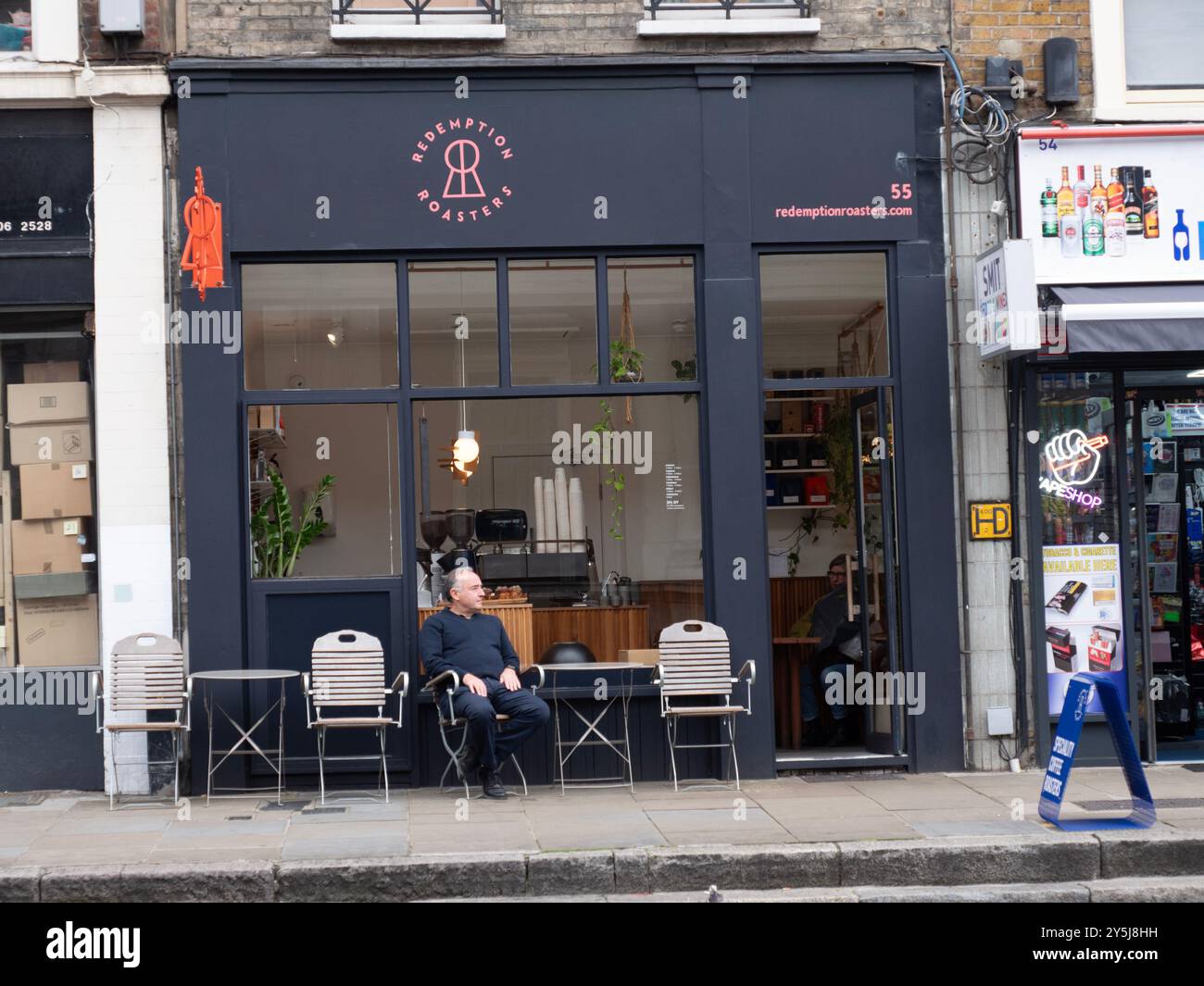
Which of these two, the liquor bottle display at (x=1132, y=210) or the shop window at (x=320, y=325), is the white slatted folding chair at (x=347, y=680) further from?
the liquor bottle display at (x=1132, y=210)

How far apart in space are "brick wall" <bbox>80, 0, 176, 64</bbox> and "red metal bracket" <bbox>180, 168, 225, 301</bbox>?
871mm

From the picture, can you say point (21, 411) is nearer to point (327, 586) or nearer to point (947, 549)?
point (327, 586)

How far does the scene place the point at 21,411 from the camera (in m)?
10.3

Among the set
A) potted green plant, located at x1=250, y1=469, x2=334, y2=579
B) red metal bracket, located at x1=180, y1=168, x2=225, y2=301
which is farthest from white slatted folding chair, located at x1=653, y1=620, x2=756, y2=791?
red metal bracket, located at x1=180, y1=168, x2=225, y2=301

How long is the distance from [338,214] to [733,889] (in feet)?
17.3

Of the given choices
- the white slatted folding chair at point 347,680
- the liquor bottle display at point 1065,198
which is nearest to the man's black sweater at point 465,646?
the white slatted folding chair at point 347,680

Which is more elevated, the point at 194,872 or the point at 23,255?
the point at 23,255

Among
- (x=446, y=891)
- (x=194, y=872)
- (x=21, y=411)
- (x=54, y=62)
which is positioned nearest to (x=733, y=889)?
(x=446, y=891)

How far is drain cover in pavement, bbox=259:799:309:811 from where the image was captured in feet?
30.6

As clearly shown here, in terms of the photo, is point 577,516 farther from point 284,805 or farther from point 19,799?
point 19,799

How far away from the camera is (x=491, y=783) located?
9555 mm

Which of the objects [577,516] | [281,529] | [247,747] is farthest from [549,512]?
[247,747]

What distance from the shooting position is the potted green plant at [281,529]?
10211 mm

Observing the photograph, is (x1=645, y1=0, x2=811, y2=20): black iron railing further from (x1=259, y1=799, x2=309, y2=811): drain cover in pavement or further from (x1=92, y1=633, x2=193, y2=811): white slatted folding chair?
(x1=259, y1=799, x2=309, y2=811): drain cover in pavement
